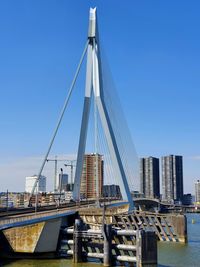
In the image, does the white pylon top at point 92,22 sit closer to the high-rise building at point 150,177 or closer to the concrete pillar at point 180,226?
the concrete pillar at point 180,226

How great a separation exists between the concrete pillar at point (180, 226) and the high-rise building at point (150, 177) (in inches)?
5965

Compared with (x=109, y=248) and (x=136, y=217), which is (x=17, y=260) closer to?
(x=109, y=248)

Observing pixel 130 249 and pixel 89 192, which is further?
pixel 89 192

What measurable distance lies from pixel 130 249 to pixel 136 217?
19.9 m

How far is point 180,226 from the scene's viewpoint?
A: 134 ft

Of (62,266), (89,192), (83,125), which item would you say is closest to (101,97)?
(83,125)

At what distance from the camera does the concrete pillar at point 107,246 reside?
84.7ft

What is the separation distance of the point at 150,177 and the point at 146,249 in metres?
172

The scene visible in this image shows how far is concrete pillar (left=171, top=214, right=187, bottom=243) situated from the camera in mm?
39969

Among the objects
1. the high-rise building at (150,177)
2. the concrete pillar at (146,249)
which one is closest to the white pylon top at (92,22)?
the concrete pillar at (146,249)

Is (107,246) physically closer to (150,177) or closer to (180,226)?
(180,226)

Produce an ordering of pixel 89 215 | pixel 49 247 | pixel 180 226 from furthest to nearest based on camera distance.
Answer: pixel 180 226
pixel 89 215
pixel 49 247

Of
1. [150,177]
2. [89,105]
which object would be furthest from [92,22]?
[150,177]

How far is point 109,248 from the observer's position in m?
26.0
